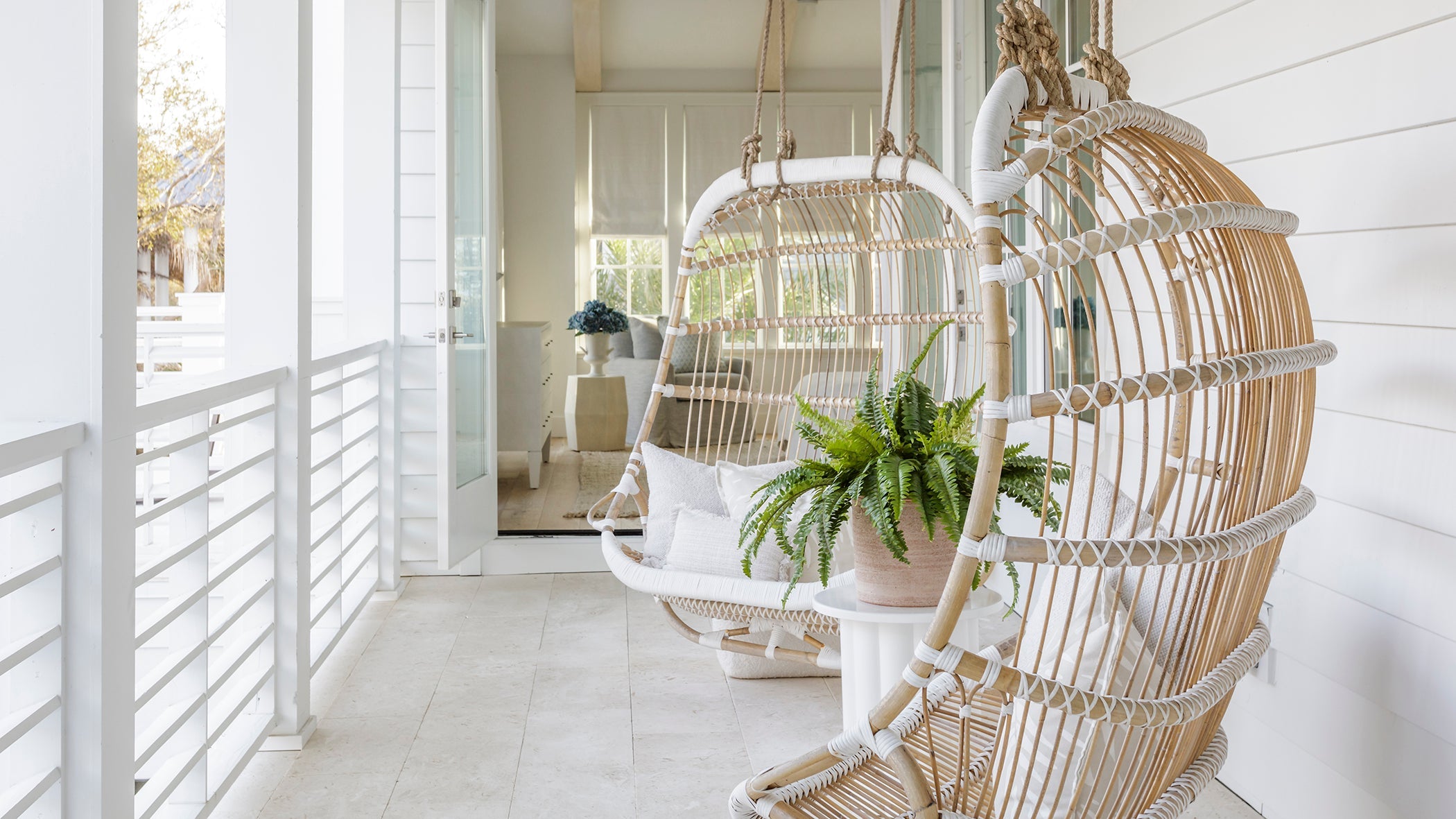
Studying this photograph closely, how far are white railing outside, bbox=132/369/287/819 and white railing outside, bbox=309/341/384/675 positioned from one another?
0.22 m

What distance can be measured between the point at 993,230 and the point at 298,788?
196 cm

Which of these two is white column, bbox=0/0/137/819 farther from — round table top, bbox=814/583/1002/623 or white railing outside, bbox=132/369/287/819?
round table top, bbox=814/583/1002/623

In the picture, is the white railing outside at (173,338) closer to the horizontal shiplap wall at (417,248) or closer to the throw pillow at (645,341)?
the horizontal shiplap wall at (417,248)

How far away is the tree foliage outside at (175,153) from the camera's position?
7613 millimetres

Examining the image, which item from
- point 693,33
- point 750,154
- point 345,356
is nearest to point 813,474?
point 750,154

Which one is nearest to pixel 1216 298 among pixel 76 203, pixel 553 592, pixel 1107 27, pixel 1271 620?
pixel 1271 620

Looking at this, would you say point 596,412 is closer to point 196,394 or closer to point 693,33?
point 693,33

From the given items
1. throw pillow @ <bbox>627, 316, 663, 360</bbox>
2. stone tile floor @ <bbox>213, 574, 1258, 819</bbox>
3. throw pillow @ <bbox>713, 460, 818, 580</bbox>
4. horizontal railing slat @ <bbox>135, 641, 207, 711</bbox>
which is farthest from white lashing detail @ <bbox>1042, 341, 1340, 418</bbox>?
throw pillow @ <bbox>627, 316, 663, 360</bbox>

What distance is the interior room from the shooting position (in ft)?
4.07

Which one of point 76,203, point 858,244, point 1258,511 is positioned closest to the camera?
point 1258,511

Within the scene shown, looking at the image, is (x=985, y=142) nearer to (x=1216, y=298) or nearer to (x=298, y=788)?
(x=1216, y=298)

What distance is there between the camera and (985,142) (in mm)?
1144

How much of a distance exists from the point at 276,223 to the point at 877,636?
1.65 metres

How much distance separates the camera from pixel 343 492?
3.76m
